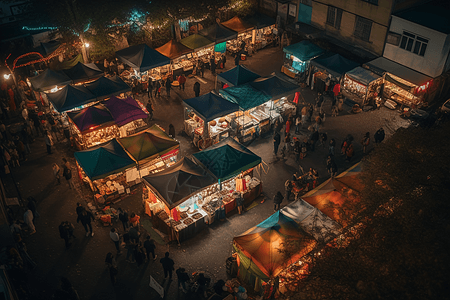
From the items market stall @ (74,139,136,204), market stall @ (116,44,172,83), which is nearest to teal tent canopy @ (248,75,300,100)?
market stall @ (116,44,172,83)

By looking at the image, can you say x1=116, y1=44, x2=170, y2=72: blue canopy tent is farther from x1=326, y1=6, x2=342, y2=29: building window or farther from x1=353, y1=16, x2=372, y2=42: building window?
x1=353, y1=16, x2=372, y2=42: building window

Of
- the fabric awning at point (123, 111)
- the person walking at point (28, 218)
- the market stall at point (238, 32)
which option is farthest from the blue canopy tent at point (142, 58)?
the person walking at point (28, 218)

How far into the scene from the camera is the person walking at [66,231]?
15.6 meters

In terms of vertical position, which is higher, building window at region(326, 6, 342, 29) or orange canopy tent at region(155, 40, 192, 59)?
building window at region(326, 6, 342, 29)

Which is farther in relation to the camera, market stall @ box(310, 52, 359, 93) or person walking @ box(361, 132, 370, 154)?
market stall @ box(310, 52, 359, 93)

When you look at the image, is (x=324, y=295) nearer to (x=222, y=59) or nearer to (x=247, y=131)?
(x=247, y=131)

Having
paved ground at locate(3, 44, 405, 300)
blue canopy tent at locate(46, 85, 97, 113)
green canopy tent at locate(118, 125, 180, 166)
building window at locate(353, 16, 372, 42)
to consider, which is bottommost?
paved ground at locate(3, 44, 405, 300)

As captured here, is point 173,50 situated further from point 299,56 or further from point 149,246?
point 149,246

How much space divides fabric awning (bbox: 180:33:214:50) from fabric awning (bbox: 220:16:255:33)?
3025mm

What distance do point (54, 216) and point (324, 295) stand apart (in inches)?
498

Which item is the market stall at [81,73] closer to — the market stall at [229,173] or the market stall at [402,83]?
the market stall at [229,173]

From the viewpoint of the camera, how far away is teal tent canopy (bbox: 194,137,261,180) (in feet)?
57.4

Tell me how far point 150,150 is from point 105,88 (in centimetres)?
664

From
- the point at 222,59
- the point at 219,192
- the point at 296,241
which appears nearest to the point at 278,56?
the point at 222,59
